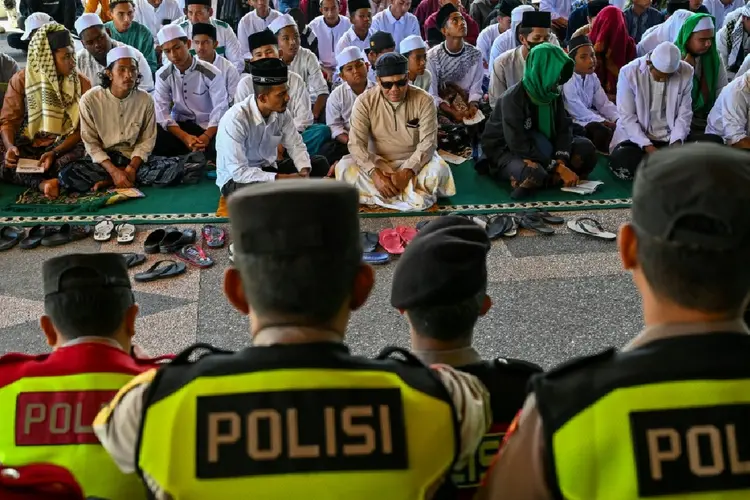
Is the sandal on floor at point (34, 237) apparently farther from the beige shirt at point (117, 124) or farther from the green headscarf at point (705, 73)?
the green headscarf at point (705, 73)

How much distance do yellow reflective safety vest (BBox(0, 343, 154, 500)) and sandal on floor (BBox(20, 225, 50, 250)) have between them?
274 cm

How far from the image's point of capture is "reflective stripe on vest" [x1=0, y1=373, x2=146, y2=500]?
1240 millimetres

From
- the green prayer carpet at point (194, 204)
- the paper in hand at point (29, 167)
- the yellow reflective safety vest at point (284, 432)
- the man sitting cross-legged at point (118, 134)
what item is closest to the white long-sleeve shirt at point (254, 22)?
the man sitting cross-legged at point (118, 134)

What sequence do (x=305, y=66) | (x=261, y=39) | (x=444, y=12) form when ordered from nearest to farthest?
(x=261, y=39) → (x=305, y=66) → (x=444, y=12)

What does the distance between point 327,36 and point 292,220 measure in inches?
230

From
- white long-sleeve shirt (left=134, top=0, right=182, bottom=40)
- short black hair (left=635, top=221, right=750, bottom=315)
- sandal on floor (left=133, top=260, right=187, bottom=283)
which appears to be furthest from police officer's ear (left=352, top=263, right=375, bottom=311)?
white long-sleeve shirt (left=134, top=0, right=182, bottom=40)

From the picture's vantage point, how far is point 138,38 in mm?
6004

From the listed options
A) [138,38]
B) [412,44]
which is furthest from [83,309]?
[138,38]

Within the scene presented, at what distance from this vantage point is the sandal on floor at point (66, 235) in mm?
3832

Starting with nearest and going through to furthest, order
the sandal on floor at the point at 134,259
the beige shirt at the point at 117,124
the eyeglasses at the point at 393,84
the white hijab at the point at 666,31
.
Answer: the sandal on floor at the point at 134,259, the eyeglasses at the point at 393,84, the beige shirt at the point at 117,124, the white hijab at the point at 666,31

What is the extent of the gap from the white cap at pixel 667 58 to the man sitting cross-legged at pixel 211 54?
289 cm

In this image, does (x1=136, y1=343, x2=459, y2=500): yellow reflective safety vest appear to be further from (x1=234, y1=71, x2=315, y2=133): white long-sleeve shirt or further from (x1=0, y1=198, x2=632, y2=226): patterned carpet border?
(x1=234, y1=71, x2=315, y2=133): white long-sleeve shirt

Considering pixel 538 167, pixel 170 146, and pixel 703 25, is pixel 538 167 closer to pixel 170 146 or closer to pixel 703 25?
pixel 703 25

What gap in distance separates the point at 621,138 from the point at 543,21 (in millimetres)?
1170
